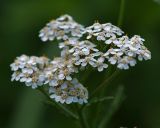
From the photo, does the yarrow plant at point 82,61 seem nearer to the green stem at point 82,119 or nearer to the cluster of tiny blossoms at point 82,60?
the cluster of tiny blossoms at point 82,60

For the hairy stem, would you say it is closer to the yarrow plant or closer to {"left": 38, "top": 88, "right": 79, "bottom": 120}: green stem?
{"left": 38, "top": 88, "right": 79, "bottom": 120}: green stem

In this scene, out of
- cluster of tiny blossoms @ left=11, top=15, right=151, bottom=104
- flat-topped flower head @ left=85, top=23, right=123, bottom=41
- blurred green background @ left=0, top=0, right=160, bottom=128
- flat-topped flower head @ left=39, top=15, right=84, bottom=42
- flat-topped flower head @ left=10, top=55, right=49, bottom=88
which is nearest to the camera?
cluster of tiny blossoms @ left=11, top=15, right=151, bottom=104

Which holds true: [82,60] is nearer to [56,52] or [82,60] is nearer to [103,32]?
[103,32]

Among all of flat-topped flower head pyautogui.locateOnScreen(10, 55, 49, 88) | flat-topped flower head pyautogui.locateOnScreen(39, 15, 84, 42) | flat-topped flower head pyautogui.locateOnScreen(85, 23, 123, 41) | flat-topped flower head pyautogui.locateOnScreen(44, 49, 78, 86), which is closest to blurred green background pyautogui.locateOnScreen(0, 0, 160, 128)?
flat-topped flower head pyautogui.locateOnScreen(39, 15, 84, 42)

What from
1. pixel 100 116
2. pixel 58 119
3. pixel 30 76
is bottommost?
pixel 58 119

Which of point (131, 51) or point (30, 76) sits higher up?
point (131, 51)

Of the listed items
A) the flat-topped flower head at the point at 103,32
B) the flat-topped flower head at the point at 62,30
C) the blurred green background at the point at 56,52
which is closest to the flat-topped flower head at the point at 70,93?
the flat-topped flower head at the point at 103,32

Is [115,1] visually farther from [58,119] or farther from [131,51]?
[131,51]
